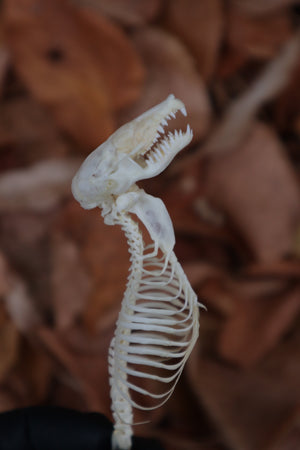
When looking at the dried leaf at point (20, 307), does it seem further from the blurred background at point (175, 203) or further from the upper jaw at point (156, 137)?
the upper jaw at point (156, 137)

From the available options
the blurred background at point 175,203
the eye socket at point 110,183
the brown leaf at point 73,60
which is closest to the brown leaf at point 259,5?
the blurred background at point 175,203

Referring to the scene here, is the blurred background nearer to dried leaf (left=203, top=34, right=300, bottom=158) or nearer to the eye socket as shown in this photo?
dried leaf (left=203, top=34, right=300, bottom=158)

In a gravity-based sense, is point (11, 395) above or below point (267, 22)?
below

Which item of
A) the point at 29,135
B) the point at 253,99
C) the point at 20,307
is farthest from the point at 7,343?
the point at 253,99

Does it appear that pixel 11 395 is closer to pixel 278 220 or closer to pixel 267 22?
pixel 278 220

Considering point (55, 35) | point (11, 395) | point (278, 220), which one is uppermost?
point (55, 35)

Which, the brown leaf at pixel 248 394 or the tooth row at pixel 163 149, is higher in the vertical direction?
the tooth row at pixel 163 149

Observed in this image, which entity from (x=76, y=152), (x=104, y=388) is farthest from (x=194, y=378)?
(x=76, y=152)
